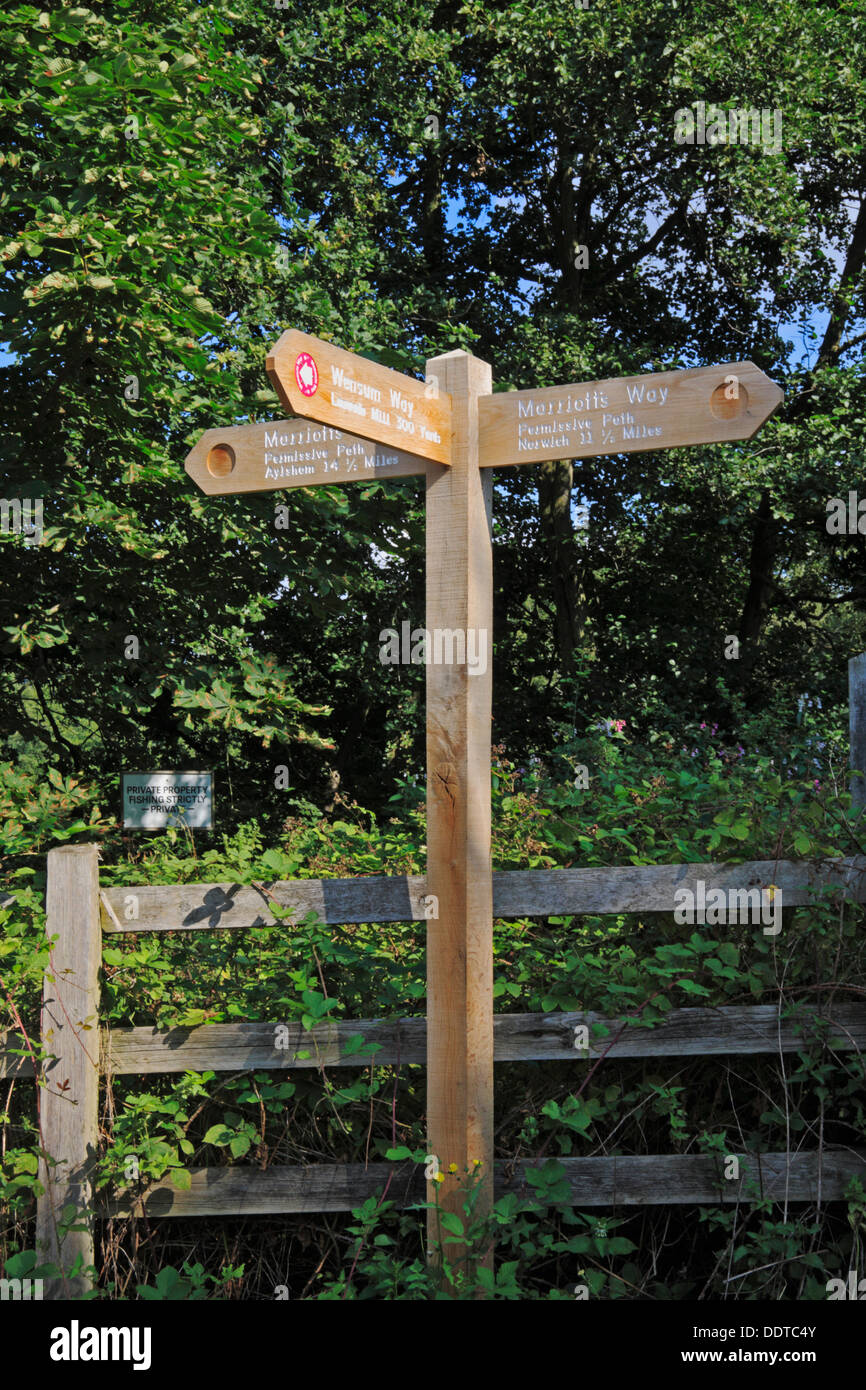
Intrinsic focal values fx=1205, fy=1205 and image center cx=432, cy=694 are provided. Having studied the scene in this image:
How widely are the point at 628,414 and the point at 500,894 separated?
1.52 meters

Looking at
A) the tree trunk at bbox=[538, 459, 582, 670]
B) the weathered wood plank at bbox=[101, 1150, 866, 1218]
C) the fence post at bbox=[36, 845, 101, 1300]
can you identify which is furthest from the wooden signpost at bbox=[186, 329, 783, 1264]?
the tree trunk at bbox=[538, 459, 582, 670]

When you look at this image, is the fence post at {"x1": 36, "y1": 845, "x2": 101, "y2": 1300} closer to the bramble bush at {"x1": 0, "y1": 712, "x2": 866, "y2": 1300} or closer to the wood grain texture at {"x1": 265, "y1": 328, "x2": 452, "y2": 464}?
the bramble bush at {"x1": 0, "y1": 712, "x2": 866, "y2": 1300}

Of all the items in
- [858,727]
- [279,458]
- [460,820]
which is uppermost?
[279,458]

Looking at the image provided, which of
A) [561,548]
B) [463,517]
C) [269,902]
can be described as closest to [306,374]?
[463,517]

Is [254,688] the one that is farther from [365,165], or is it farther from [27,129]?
[365,165]

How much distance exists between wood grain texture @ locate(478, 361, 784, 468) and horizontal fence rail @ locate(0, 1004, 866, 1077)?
1.72 m

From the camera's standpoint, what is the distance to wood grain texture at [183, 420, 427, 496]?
3947mm

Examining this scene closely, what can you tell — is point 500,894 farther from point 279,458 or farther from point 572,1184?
point 279,458

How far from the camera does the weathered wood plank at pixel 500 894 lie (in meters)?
3.63

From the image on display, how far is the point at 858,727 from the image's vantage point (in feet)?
14.1

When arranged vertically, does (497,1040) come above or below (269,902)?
below
